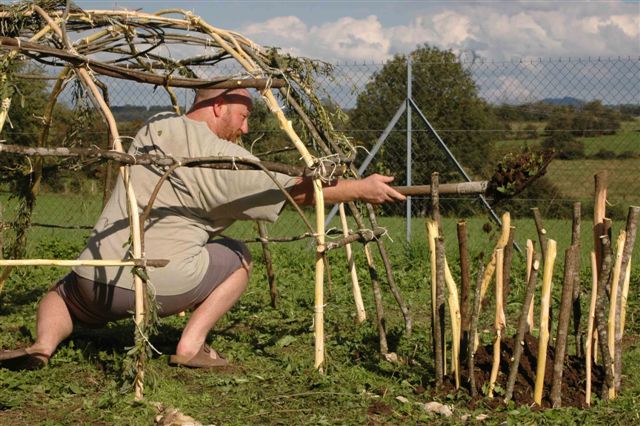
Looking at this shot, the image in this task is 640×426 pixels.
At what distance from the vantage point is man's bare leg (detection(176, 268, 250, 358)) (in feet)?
18.2

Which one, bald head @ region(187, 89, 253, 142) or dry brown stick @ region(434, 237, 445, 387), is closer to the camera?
dry brown stick @ region(434, 237, 445, 387)

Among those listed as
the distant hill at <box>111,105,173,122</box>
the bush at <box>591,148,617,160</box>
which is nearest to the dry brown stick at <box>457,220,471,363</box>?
the bush at <box>591,148,617,160</box>

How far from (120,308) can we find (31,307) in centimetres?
265

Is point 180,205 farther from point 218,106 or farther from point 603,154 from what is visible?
point 603,154

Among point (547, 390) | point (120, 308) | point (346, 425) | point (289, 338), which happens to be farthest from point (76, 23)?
point (547, 390)

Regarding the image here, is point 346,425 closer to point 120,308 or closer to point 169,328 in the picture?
point 120,308

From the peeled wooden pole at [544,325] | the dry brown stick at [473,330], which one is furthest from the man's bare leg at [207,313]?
the peeled wooden pole at [544,325]

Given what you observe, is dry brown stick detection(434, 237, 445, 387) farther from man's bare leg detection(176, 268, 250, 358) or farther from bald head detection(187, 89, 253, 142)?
bald head detection(187, 89, 253, 142)

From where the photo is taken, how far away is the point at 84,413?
182 inches

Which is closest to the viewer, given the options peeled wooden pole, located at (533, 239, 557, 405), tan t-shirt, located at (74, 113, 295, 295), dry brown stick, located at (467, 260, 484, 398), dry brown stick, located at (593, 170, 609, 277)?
peeled wooden pole, located at (533, 239, 557, 405)

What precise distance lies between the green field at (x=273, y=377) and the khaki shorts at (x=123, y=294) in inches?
12.5

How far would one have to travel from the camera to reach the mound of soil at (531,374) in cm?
477

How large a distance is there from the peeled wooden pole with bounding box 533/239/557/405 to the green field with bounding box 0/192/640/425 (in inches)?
5.8

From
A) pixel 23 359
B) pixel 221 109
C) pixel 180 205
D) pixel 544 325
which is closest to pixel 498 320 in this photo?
pixel 544 325
